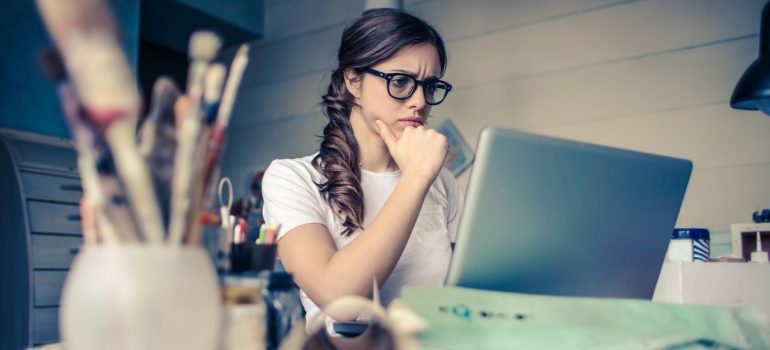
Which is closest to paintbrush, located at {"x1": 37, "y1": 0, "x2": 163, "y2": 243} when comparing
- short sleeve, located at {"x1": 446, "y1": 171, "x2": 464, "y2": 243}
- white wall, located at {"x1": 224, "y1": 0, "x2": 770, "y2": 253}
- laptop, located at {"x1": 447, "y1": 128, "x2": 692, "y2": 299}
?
laptop, located at {"x1": 447, "y1": 128, "x2": 692, "y2": 299}

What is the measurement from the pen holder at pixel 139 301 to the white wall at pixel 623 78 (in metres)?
2.03

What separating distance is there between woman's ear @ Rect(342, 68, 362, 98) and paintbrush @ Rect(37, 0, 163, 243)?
967mm

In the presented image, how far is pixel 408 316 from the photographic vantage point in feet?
1.75

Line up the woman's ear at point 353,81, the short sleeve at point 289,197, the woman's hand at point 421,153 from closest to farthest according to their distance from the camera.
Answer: the woman's hand at point 421,153, the short sleeve at point 289,197, the woman's ear at point 353,81

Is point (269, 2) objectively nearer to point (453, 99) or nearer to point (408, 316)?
point (453, 99)

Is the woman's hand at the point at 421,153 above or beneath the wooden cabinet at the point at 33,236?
above

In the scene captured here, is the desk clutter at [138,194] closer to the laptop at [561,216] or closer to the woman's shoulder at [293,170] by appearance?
the laptop at [561,216]

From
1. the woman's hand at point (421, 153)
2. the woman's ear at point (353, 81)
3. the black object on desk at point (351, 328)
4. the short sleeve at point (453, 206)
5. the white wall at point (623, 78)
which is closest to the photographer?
the black object on desk at point (351, 328)

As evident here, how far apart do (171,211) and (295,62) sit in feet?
9.54

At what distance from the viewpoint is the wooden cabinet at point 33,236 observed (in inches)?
47.3

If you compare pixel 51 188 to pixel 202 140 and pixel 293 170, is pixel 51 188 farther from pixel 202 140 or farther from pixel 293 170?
pixel 202 140

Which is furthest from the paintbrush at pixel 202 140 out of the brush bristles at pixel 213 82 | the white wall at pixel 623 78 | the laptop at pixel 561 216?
the white wall at pixel 623 78

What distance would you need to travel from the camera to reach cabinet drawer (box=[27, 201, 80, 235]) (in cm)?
125

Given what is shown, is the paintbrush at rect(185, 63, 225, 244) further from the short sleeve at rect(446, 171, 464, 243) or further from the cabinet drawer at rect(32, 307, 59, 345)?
the short sleeve at rect(446, 171, 464, 243)
